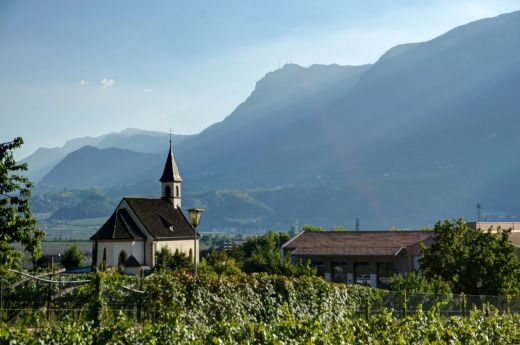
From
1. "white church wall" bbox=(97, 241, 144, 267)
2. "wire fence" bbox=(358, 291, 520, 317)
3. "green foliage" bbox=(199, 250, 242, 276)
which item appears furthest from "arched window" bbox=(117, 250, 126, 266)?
"wire fence" bbox=(358, 291, 520, 317)

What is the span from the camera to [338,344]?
13.3 m

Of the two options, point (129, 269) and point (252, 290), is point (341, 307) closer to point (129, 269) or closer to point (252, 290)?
point (252, 290)

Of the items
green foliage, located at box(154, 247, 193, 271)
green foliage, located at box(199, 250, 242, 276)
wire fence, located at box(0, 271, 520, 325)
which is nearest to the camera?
wire fence, located at box(0, 271, 520, 325)

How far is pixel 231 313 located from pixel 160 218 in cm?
5844

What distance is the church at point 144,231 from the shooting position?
239 feet

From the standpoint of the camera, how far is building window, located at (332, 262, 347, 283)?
70938 millimetres

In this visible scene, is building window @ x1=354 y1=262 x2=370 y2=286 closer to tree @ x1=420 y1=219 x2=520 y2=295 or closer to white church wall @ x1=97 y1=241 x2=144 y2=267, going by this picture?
white church wall @ x1=97 y1=241 x2=144 y2=267

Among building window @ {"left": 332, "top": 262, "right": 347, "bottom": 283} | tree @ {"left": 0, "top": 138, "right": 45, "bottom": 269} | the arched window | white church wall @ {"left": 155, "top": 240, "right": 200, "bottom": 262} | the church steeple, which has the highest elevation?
the church steeple

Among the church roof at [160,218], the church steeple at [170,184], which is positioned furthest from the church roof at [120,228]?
the church steeple at [170,184]

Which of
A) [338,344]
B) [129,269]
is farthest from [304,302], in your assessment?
[129,269]

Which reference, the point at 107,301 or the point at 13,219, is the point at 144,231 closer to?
the point at 13,219

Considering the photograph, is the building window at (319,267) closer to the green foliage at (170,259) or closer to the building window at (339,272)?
the building window at (339,272)

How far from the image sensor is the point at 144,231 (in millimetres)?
75625

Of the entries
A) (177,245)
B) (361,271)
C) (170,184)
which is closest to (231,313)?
(361,271)
